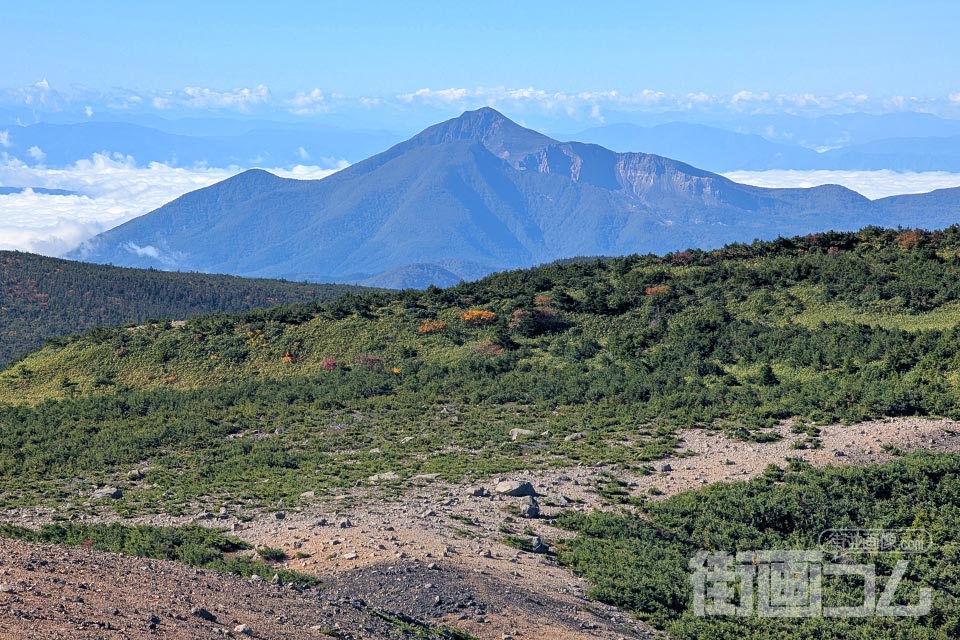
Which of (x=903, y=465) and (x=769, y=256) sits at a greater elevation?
(x=769, y=256)

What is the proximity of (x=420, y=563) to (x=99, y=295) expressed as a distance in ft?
328

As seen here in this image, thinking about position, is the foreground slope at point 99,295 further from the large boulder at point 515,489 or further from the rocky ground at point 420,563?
the large boulder at point 515,489

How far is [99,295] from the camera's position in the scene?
346 ft

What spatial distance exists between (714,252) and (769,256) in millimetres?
2922

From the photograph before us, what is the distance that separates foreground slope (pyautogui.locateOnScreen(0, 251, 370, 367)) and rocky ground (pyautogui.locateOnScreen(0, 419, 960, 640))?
6834 cm

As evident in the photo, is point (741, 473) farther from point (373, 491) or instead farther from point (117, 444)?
point (117, 444)

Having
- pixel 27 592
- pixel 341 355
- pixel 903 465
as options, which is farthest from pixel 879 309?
pixel 27 592

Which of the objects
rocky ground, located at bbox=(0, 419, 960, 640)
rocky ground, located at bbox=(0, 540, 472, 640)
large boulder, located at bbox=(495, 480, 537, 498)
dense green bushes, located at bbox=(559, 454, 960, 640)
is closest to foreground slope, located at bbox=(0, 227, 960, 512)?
rocky ground, located at bbox=(0, 419, 960, 640)

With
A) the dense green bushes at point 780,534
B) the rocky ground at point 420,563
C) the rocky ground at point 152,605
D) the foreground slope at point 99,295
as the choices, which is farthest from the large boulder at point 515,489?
the foreground slope at point 99,295

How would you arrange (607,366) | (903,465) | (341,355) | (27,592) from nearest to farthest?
1. (27,592)
2. (903,465)
3. (607,366)
4. (341,355)

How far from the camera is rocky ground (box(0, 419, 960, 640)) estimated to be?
40.3 feet

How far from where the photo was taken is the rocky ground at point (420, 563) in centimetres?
1230

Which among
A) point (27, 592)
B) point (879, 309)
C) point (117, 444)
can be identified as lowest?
point (117, 444)

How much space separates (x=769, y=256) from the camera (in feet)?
157
